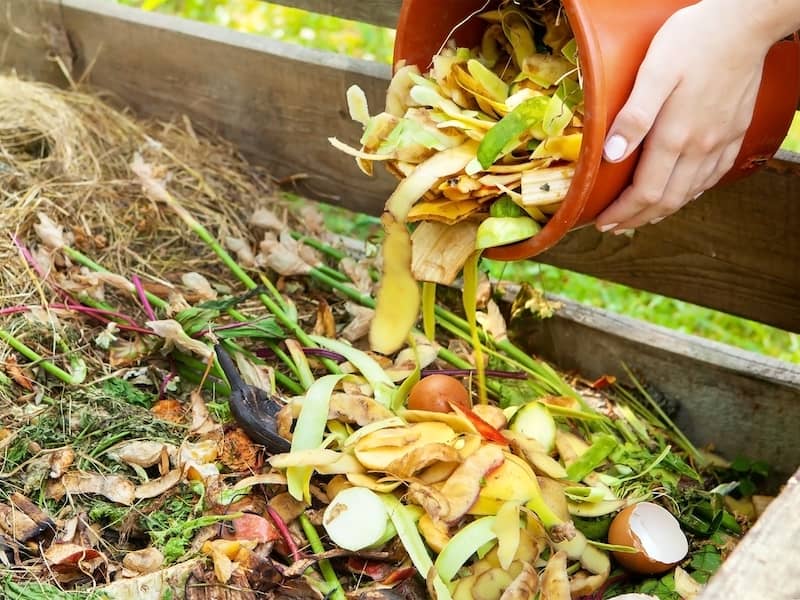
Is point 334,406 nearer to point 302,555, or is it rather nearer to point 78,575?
point 302,555

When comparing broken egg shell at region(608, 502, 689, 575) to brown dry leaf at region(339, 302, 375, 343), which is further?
brown dry leaf at region(339, 302, 375, 343)

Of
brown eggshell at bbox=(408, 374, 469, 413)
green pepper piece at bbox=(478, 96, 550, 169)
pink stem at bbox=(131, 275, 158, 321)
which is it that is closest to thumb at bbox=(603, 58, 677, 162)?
green pepper piece at bbox=(478, 96, 550, 169)

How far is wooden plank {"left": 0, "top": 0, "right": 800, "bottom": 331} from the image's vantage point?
1800 millimetres

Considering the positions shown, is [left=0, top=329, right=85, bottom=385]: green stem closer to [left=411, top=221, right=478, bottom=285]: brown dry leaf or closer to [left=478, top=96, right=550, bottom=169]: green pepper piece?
[left=411, top=221, right=478, bottom=285]: brown dry leaf

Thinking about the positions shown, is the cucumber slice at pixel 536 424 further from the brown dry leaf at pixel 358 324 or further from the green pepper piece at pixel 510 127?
the green pepper piece at pixel 510 127

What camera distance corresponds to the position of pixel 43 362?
167 centimetres

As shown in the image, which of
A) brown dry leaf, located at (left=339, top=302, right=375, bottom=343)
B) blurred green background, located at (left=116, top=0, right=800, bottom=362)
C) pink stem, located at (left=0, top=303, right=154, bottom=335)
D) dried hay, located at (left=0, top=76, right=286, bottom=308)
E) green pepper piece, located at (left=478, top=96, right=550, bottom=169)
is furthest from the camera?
blurred green background, located at (left=116, top=0, right=800, bottom=362)

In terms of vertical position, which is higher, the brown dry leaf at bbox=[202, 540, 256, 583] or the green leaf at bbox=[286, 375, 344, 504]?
the green leaf at bbox=[286, 375, 344, 504]

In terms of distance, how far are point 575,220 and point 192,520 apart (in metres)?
0.69

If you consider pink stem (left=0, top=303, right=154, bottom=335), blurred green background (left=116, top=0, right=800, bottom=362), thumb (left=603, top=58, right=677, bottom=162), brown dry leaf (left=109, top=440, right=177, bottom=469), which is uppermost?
thumb (left=603, top=58, right=677, bottom=162)

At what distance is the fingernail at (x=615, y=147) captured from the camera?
4.10ft

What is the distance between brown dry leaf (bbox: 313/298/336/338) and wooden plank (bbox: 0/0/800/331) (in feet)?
1.43

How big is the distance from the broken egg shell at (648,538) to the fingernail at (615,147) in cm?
56

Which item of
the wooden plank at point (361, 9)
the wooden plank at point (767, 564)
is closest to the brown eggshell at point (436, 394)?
the wooden plank at point (767, 564)
